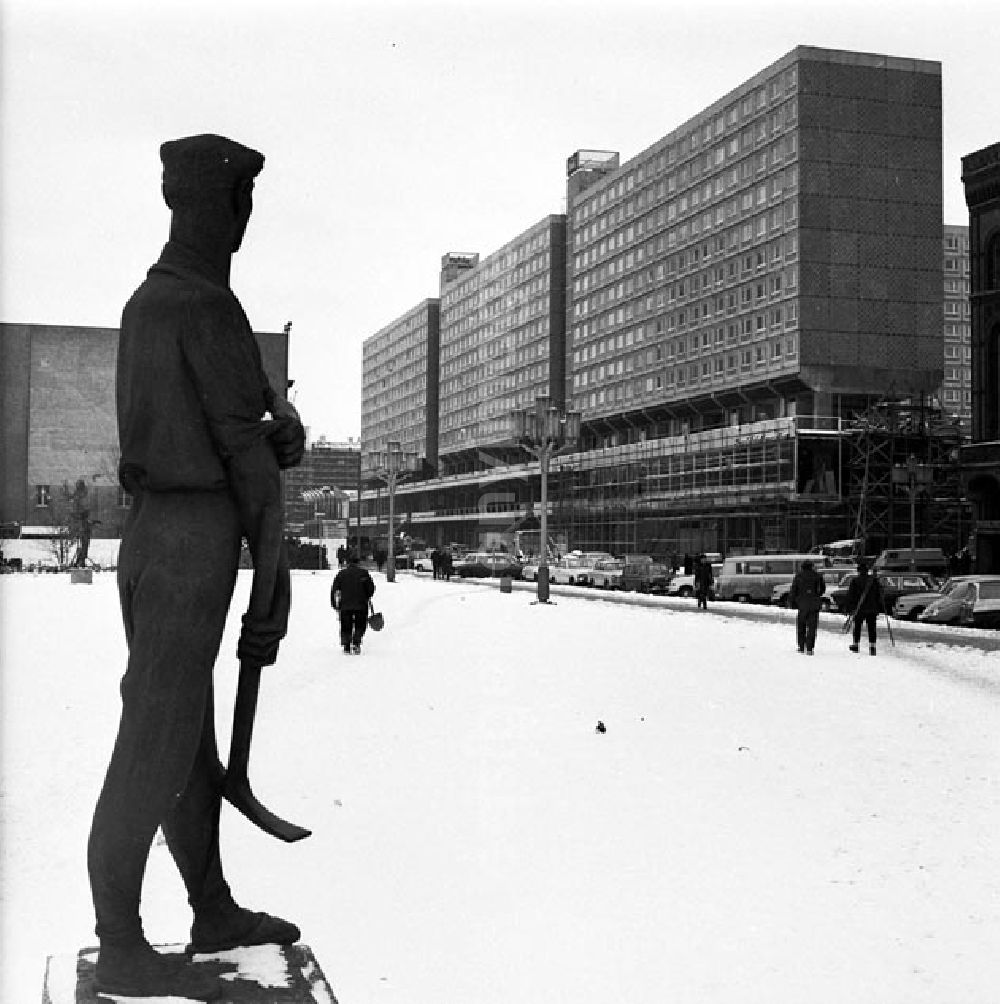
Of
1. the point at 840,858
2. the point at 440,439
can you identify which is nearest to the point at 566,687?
the point at 840,858

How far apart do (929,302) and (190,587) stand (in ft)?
253

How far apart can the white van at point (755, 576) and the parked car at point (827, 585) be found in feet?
2.55

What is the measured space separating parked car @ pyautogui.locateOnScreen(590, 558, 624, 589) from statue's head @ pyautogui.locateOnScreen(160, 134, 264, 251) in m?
48.9

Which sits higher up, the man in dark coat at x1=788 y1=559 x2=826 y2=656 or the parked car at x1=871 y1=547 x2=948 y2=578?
the parked car at x1=871 y1=547 x2=948 y2=578

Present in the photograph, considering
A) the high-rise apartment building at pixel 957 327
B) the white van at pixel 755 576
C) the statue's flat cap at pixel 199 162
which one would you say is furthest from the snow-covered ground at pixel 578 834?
the high-rise apartment building at pixel 957 327

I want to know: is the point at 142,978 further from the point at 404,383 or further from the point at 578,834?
the point at 404,383

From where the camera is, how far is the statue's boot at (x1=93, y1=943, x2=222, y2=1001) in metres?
3.76

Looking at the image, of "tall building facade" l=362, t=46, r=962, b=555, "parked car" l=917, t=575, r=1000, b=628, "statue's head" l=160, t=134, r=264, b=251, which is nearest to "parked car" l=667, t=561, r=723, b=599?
"tall building facade" l=362, t=46, r=962, b=555

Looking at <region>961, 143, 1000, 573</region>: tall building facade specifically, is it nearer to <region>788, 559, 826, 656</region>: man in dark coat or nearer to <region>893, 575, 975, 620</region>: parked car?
<region>893, 575, 975, 620</region>: parked car

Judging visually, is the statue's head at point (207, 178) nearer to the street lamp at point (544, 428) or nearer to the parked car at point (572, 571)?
the street lamp at point (544, 428)

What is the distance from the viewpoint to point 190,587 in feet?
12.8

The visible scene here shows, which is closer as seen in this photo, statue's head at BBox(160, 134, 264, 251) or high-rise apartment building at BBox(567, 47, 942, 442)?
statue's head at BBox(160, 134, 264, 251)

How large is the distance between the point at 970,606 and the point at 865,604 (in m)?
10.1

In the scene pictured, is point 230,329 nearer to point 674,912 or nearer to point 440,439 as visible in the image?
point 674,912
